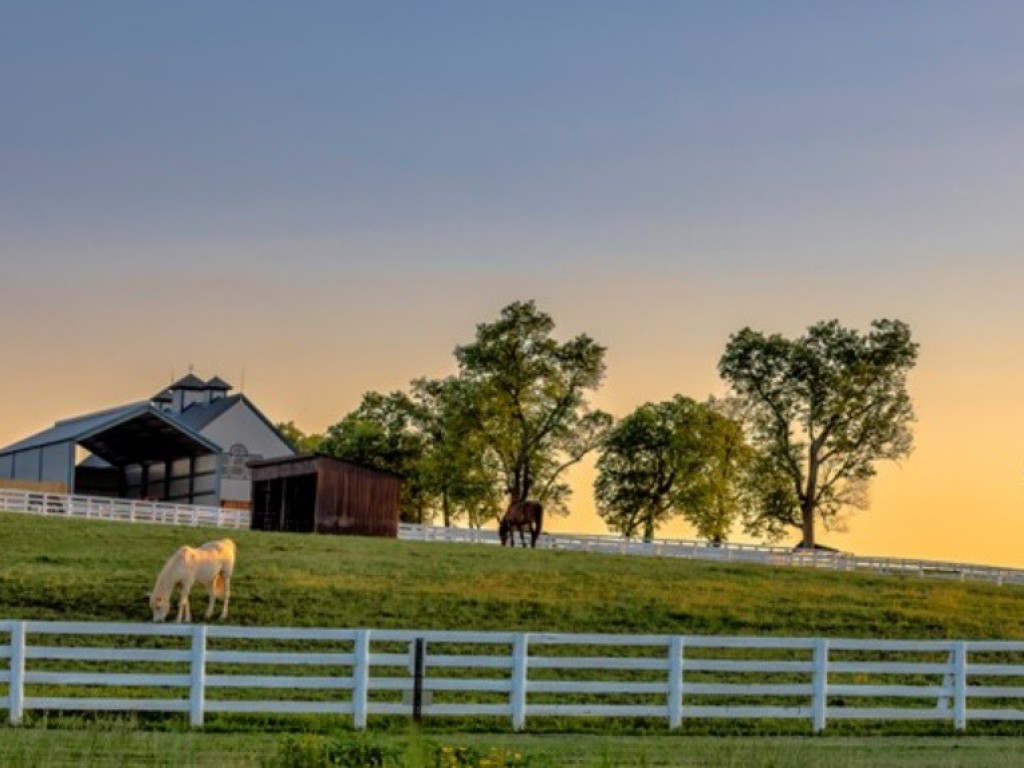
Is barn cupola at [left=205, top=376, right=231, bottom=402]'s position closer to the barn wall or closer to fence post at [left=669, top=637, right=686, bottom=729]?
the barn wall

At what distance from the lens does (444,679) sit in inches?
1027

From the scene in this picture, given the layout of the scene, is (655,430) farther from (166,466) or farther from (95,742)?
(95,742)

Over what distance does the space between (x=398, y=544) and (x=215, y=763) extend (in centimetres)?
3285

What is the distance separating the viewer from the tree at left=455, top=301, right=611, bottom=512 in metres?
82.4

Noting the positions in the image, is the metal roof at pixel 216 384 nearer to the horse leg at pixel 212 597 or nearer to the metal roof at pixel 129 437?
the metal roof at pixel 129 437

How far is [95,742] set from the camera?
1939 cm

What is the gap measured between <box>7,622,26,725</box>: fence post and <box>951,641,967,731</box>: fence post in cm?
1234

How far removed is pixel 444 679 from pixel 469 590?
537 inches

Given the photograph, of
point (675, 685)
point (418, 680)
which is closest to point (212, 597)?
point (418, 680)

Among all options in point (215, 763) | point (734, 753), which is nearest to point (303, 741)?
point (215, 763)

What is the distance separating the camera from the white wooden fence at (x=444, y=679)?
2398 centimetres

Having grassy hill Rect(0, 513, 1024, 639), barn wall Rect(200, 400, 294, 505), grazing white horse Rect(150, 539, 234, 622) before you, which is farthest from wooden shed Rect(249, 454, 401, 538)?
grazing white horse Rect(150, 539, 234, 622)

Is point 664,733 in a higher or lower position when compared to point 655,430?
lower

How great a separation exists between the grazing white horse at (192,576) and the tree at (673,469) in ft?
169
